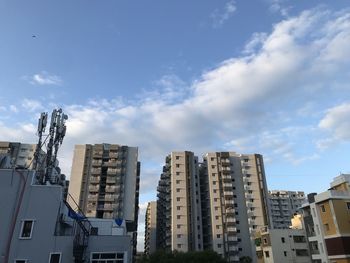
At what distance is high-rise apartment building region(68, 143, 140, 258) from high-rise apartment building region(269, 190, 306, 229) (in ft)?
263

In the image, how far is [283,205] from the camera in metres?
152

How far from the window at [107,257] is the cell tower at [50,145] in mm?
8140

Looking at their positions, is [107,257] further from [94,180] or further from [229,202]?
[229,202]

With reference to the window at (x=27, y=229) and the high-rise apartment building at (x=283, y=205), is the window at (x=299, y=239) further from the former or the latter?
the high-rise apartment building at (x=283, y=205)

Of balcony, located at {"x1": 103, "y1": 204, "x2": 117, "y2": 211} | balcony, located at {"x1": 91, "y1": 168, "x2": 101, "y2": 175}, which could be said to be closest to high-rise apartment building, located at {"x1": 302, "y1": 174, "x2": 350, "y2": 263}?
balcony, located at {"x1": 103, "y1": 204, "x2": 117, "y2": 211}

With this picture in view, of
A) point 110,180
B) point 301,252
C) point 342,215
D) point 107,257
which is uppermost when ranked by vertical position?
point 110,180

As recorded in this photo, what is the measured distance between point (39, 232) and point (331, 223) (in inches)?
1585

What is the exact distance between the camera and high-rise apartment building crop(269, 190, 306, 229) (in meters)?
148

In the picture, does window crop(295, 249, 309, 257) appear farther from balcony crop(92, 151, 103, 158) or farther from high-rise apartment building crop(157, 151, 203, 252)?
balcony crop(92, 151, 103, 158)

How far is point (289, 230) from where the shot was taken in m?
69.9

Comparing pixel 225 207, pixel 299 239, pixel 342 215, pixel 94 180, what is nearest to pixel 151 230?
pixel 225 207

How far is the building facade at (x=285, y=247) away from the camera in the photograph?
67.3 m

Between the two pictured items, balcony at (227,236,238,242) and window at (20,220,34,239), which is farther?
balcony at (227,236,238,242)

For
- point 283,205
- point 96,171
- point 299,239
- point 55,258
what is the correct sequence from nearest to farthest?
point 55,258 < point 299,239 < point 96,171 < point 283,205
